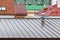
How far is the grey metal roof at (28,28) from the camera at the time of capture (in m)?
1.43

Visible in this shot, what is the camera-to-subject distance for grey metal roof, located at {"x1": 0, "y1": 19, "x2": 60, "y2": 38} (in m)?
1.43

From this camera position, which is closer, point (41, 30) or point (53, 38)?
point (53, 38)

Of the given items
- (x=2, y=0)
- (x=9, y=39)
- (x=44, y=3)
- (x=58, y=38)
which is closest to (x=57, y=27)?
(x=58, y=38)

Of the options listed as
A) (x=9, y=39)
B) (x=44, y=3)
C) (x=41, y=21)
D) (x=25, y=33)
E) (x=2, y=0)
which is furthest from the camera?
(x=44, y=3)

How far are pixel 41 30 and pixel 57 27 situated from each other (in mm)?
153

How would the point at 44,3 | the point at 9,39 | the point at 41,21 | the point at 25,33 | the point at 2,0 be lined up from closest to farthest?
the point at 9,39 → the point at 25,33 → the point at 41,21 → the point at 2,0 → the point at 44,3

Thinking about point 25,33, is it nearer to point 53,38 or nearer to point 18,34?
point 18,34

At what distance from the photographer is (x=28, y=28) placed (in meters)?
1.62

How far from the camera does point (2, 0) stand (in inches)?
275

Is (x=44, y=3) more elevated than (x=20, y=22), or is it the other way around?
(x=20, y=22)

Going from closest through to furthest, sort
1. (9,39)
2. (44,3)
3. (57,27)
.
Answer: (9,39) → (57,27) → (44,3)

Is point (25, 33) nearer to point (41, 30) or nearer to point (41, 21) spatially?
point (41, 30)

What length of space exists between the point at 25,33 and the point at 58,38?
22 centimetres

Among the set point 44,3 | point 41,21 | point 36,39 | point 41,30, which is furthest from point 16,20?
point 44,3
